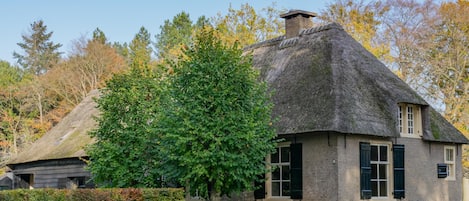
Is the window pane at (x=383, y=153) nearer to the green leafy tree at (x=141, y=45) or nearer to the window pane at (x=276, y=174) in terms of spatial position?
the window pane at (x=276, y=174)

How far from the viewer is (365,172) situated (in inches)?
654

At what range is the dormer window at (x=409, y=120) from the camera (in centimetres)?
1828

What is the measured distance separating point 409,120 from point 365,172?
292 centimetres

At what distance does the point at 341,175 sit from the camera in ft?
53.2

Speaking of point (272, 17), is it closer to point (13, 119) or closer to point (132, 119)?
point (132, 119)

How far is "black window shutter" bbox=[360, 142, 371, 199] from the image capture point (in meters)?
16.5

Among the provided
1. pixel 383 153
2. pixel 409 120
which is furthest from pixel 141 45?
pixel 383 153

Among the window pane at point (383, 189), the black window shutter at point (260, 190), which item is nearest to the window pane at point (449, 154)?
the window pane at point (383, 189)

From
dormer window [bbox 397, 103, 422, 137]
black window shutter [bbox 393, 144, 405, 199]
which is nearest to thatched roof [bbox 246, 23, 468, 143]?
dormer window [bbox 397, 103, 422, 137]

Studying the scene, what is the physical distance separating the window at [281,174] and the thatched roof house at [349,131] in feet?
0.09

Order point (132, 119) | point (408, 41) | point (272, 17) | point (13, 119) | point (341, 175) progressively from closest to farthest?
point (341, 175), point (132, 119), point (408, 41), point (272, 17), point (13, 119)

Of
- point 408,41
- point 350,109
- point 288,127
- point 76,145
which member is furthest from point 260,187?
point 408,41

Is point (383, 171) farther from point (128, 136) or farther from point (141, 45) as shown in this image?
point (141, 45)

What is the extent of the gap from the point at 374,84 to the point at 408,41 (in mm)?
12571
